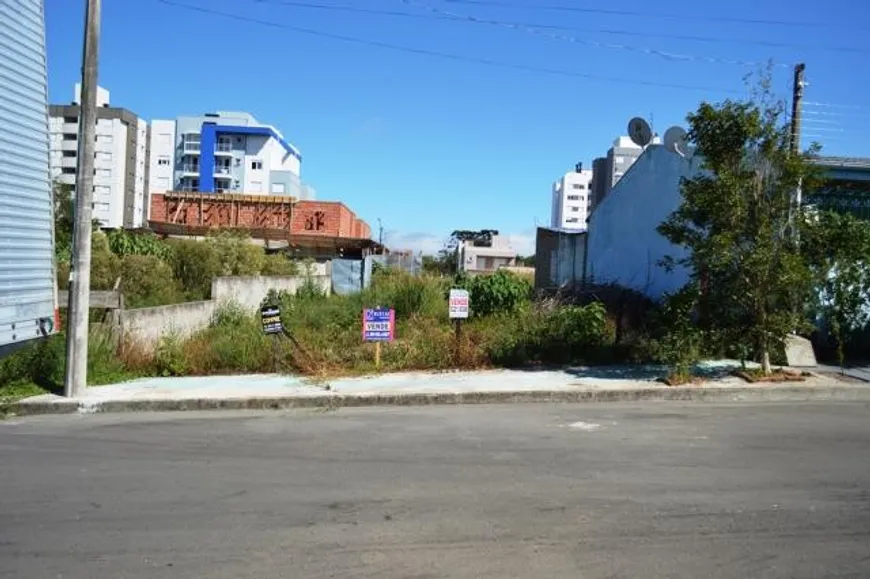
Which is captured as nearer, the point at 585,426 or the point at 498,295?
the point at 585,426

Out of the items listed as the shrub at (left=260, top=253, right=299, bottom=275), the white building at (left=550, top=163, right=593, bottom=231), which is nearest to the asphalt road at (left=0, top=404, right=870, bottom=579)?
the shrub at (left=260, top=253, right=299, bottom=275)

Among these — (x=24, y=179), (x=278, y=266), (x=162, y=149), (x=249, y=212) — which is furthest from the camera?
(x=162, y=149)

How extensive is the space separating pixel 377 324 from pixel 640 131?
11693 millimetres

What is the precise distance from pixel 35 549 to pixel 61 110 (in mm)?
101598

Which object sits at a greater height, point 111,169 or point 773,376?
point 111,169

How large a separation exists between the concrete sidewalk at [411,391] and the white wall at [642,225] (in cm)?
577

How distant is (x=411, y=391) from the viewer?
10.6 metres

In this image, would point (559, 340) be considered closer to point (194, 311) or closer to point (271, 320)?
point (271, 320)

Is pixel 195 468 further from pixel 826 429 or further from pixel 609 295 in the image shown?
pixel 609 295

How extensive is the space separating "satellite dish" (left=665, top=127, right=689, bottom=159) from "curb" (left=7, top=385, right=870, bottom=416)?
735 centimetres

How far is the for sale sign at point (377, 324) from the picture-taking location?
12113 millimetres

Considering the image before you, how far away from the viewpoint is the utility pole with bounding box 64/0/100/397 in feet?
33.3

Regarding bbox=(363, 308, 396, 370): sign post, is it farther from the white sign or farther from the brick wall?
the brick wall

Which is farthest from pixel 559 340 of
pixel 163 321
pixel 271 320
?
pixel 163 321
